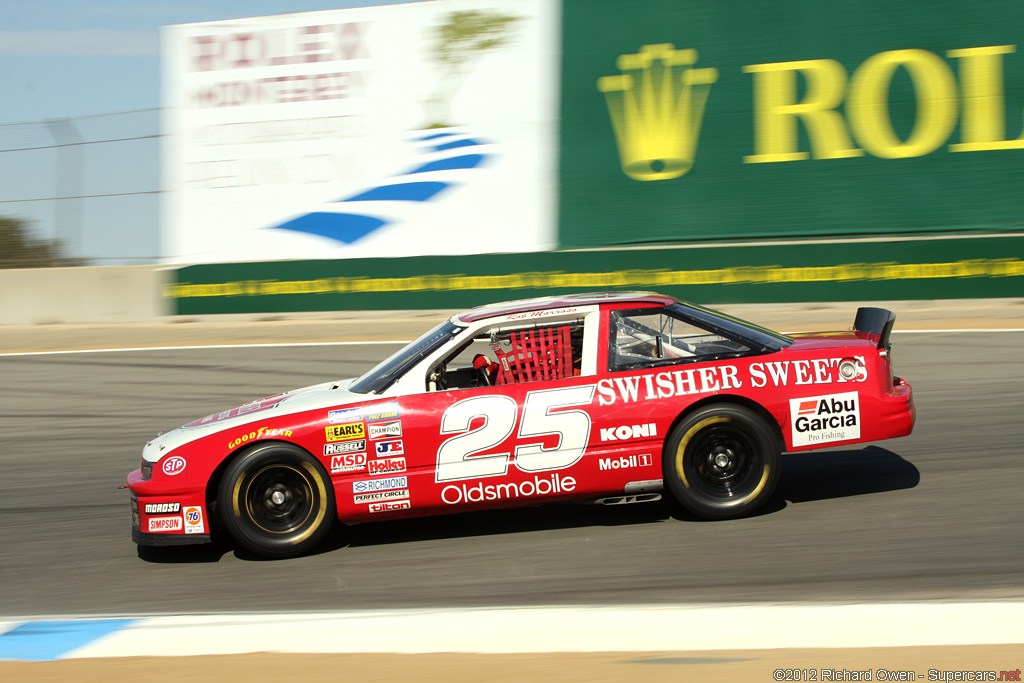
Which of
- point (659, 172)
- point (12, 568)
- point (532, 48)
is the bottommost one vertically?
point (12, 568)

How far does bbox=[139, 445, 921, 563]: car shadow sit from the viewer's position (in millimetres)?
5562

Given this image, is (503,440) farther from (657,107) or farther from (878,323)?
(657,107)

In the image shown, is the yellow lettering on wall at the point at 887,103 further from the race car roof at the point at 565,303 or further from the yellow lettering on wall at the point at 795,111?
the race car roof at the point at 565,303

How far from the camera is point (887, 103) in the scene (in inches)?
645

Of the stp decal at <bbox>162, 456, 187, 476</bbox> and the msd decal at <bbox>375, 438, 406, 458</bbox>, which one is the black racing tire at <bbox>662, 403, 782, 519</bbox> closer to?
the msd decal at <bbox>375, 438, 406, 458</bbox>

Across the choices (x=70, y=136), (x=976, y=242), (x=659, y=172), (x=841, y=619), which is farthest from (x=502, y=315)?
(x=70, y=136)

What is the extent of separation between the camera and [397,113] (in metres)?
19.0

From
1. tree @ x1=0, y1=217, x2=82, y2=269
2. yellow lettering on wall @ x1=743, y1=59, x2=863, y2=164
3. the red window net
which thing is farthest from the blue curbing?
tree @ x1=0, y1=217, x2=82, y2=269

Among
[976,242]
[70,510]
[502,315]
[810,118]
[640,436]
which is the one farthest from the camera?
[810,118]

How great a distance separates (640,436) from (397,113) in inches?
595

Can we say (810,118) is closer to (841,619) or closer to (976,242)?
(976,242)

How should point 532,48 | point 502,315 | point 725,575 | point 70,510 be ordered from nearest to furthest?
point 725,575, point 502,315, point 70,510, point 532,48

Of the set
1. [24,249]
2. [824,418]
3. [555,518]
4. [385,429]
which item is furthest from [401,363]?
[24,249]

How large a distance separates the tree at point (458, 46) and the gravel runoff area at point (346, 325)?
5.24 metres
